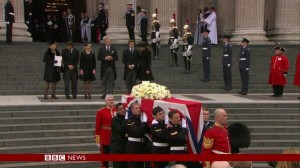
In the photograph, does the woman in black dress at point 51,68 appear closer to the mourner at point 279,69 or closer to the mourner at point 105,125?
the mourner at point 105,125

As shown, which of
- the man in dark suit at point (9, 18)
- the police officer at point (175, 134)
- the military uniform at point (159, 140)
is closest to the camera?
the police officer at point (175, 134)

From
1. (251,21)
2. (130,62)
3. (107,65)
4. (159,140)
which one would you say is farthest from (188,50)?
(159,140)

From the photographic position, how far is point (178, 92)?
1778cm

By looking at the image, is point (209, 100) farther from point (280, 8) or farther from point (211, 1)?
point (211, 1)

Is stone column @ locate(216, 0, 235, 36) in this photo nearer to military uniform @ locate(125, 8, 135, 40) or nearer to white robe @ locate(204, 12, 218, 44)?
white robe @ locate(204, 12, 218, 44)

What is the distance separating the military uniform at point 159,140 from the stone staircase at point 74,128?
3006 mm

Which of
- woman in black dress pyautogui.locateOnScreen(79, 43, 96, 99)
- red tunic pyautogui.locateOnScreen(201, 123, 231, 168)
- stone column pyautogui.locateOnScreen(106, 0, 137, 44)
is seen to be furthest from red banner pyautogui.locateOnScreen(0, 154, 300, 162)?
stone column pyautogui.locateOnScreen(106, 0, 137, 44)

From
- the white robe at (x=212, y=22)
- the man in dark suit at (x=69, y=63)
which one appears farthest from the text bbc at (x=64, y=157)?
the white robe at (x=212, y=22)

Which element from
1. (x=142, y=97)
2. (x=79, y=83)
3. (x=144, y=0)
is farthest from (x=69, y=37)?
(x=142, y=97)

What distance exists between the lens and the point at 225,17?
1130 inches

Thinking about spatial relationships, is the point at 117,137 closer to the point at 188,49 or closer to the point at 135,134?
the point at 135,134

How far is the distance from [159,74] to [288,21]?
9470 millimetres

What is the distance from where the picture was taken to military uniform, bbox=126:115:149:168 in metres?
8.35

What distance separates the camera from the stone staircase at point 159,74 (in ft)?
56.6
